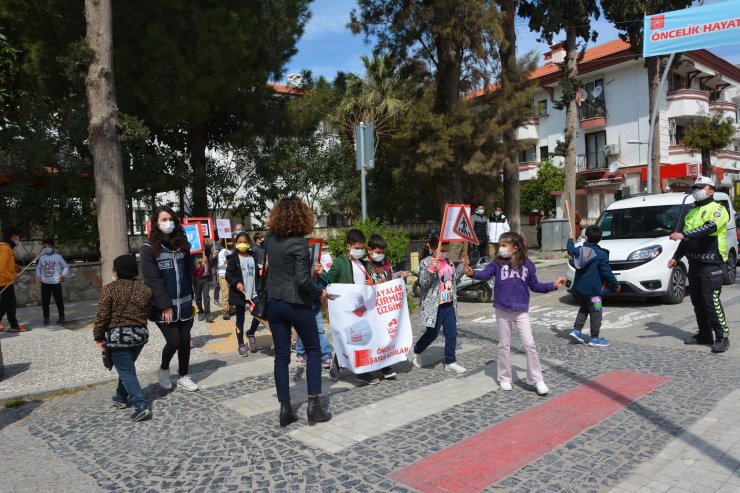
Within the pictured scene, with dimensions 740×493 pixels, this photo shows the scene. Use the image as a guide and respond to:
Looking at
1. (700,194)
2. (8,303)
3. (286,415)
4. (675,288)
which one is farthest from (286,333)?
(675,288)

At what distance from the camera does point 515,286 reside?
559cm

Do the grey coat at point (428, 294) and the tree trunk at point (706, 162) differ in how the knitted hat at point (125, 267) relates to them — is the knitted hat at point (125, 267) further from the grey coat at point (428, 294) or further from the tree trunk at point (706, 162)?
the tree trunk at point (706, 162)

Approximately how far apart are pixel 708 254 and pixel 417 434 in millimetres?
4734

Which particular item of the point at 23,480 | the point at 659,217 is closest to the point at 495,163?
the point at 659,217

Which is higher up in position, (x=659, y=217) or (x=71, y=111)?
(x=71, y=111)

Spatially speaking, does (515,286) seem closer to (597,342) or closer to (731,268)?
(597,342)

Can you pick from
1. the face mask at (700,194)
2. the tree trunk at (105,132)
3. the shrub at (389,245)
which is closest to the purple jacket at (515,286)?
the face mask at (700,194)

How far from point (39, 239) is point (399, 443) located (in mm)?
13146

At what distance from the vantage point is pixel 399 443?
4.46m

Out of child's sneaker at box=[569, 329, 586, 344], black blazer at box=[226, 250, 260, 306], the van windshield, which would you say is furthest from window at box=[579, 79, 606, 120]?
black blazer at box=[226, 250, 260, 306]

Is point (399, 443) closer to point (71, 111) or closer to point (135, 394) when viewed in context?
point (135, 394)

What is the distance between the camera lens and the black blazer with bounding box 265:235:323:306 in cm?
477

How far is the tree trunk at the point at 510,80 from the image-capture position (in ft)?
58.9

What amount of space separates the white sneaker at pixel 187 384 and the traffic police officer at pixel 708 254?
5.81m
